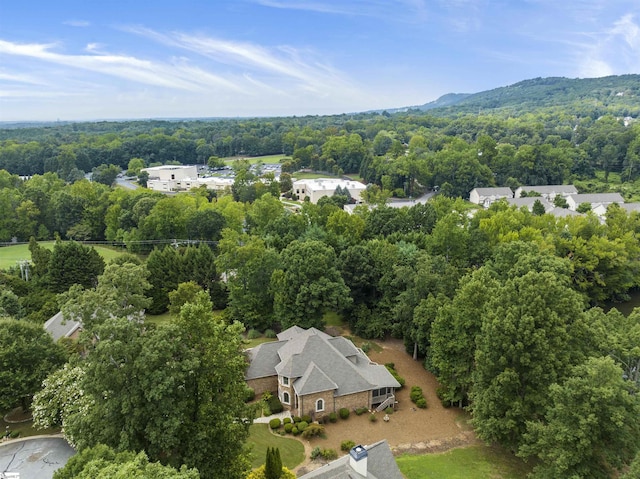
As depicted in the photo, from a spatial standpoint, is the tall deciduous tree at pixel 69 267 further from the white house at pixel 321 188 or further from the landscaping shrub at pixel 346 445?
the white house at pixel 321 188

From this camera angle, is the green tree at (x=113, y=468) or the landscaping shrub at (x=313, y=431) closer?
the green tree at (x=113, y=468)

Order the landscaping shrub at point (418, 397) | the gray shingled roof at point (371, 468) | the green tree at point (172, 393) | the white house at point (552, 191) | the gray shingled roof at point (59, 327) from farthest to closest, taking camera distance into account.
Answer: the white house at point (552, 191)
the gray shingled roof at point (59, 327)
the landscaping shrub at point (418, 397)
the gray shingled roof at point (371, 468)
the green tree at point (172, 393)

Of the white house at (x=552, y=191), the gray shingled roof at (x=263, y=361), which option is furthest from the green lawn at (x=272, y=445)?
the white house at (x=552, y=191)

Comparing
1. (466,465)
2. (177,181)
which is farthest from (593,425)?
(177,181)

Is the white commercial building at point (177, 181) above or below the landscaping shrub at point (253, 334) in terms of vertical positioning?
above

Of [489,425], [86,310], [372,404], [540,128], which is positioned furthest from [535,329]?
[540,128]
